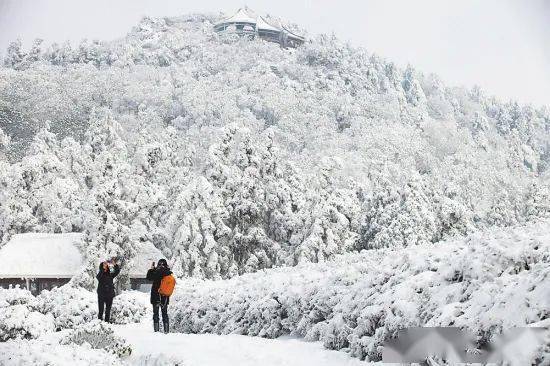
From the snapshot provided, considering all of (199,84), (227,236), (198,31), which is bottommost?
(227,236)

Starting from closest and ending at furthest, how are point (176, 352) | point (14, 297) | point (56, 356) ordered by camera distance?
point (56, 356) < point (176, 352) < point (14, 297)

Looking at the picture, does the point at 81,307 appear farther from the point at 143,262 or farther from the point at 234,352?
the point at 143,262

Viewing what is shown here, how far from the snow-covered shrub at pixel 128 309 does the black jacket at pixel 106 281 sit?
6.23 metres

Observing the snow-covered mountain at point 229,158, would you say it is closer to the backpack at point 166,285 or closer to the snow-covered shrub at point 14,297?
the backpack at point 166,285

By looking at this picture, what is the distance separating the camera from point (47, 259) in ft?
161

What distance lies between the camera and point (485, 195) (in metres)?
123

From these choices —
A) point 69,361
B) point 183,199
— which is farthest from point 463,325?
point 183,199

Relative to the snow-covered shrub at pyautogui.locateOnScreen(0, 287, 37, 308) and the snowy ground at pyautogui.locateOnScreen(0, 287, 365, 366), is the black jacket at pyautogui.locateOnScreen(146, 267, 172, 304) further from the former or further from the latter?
the snow-covered shrub at pyautogui.locateOnScreen(0, 287, 37, 308)

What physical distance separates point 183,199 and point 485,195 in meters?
87.8

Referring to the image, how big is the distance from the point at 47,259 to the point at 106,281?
35585 mm

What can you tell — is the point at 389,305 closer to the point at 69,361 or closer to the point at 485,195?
the point at 69,361

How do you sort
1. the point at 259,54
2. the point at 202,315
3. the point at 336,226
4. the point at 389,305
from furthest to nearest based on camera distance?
the point at 259,54 → the point at 336,226 → the point at 202,315 → the point at 389,305

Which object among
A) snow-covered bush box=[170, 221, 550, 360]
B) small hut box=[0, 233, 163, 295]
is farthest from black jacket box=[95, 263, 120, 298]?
small hut box=[0, 233, 163, 295]

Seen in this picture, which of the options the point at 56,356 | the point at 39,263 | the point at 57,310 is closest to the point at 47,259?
the point at 39,263
